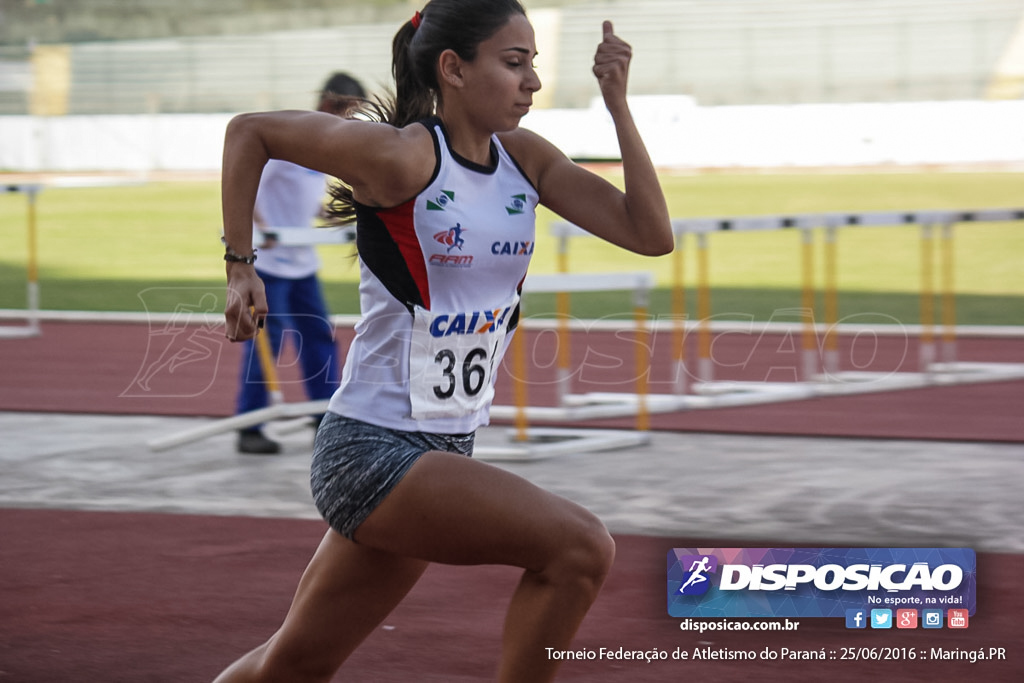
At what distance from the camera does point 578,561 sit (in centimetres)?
270

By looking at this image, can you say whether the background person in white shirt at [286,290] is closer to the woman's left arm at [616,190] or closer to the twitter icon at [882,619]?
the twitter icon at [882,619]

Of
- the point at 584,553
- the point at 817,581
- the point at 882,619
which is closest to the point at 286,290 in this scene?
the point at 817,581

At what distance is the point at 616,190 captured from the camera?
9.86 feet

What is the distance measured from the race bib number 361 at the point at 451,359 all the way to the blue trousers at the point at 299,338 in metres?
4.69

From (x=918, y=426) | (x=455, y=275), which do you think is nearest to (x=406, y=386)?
(x=455, y=275)

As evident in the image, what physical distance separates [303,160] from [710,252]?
19.3 m

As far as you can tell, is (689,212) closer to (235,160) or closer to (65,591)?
(65,591)

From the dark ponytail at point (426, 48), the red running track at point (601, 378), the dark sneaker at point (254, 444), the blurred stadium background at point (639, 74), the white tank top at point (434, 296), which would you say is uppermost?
the blurred stadium background at point (639, 74)

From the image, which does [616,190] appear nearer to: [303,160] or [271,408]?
[303,160]

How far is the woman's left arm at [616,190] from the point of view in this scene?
297cm

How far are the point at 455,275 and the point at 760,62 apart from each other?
36.4 meters

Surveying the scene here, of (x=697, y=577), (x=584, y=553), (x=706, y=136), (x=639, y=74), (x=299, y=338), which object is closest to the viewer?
(x=584, y=553)

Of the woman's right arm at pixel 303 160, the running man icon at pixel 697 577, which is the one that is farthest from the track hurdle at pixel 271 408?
the woman's right arm at pixel 303 160

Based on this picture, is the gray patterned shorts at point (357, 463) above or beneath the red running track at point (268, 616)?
above
